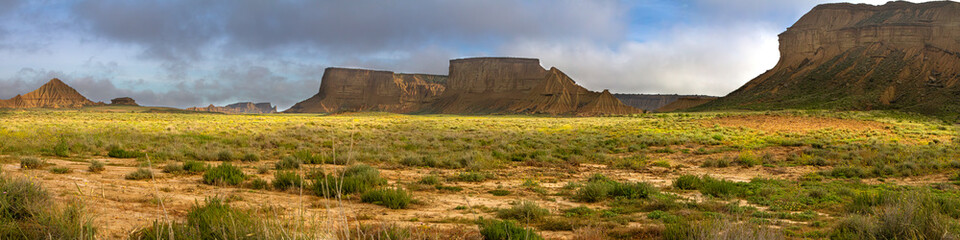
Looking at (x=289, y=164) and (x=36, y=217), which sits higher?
(x=36, y=217)

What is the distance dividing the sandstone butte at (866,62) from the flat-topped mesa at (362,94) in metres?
107

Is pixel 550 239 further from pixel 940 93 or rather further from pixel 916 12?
pixel 916 12

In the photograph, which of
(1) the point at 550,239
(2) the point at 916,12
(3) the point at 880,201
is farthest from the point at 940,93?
(1) the point at 550,239

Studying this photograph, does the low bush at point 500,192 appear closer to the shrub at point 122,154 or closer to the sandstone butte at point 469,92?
the shrub at point 122,154

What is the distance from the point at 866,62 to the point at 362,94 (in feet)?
468

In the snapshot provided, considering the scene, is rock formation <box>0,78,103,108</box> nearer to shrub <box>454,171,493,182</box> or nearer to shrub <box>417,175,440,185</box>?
shrub <box>454,171,493,182</box>

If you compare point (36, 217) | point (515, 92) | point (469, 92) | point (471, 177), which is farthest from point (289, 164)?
point (469, 92)

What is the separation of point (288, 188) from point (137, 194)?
6.35ft

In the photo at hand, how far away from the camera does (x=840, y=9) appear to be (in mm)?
93312

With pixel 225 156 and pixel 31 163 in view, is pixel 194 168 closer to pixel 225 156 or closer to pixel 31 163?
pixel 31 163

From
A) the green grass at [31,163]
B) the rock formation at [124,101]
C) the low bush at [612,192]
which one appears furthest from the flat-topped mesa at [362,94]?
the low bush at [612,192]

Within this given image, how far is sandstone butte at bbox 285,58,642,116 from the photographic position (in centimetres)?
11750

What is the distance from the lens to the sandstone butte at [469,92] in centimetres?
11750

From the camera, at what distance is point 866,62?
72.9 metres
